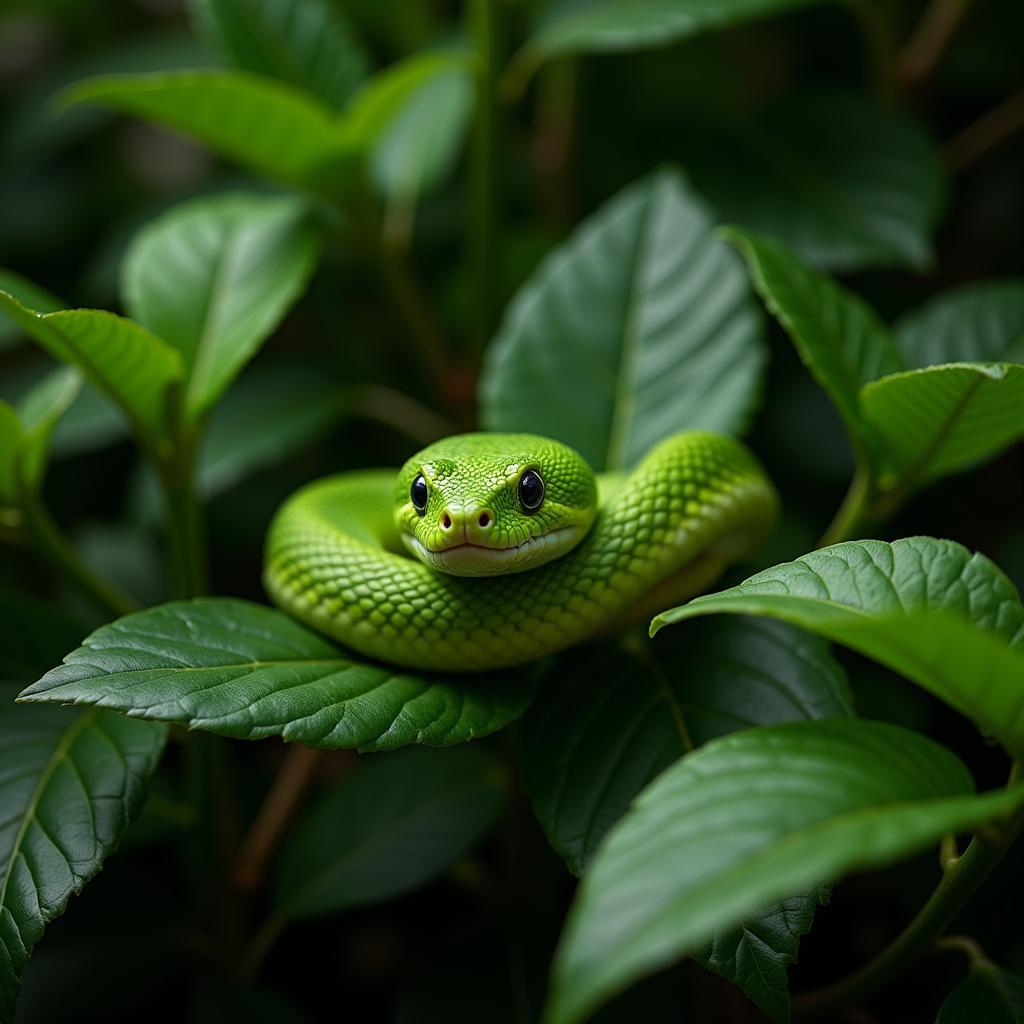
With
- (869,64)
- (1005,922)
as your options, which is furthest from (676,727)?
(869,64)

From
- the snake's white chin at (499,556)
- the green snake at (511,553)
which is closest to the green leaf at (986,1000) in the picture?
the green snake at (511,553)

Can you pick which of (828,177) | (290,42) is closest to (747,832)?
(828,177)

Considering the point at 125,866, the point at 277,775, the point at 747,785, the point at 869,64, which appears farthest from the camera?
the point at 869,64

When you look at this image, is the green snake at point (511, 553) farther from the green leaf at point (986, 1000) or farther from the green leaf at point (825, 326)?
the green leaf at point (986, 1000)

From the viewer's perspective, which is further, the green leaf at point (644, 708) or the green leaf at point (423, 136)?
the green leaf at point (423, 136)

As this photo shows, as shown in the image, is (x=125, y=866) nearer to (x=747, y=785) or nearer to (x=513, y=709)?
(x=513, y=709)

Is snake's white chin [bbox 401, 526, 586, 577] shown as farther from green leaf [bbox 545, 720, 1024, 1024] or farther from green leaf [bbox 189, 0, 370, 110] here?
green leaf [bbox 189, 0, 370, 110]

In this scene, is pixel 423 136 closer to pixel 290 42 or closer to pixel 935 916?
pixel 290 42
